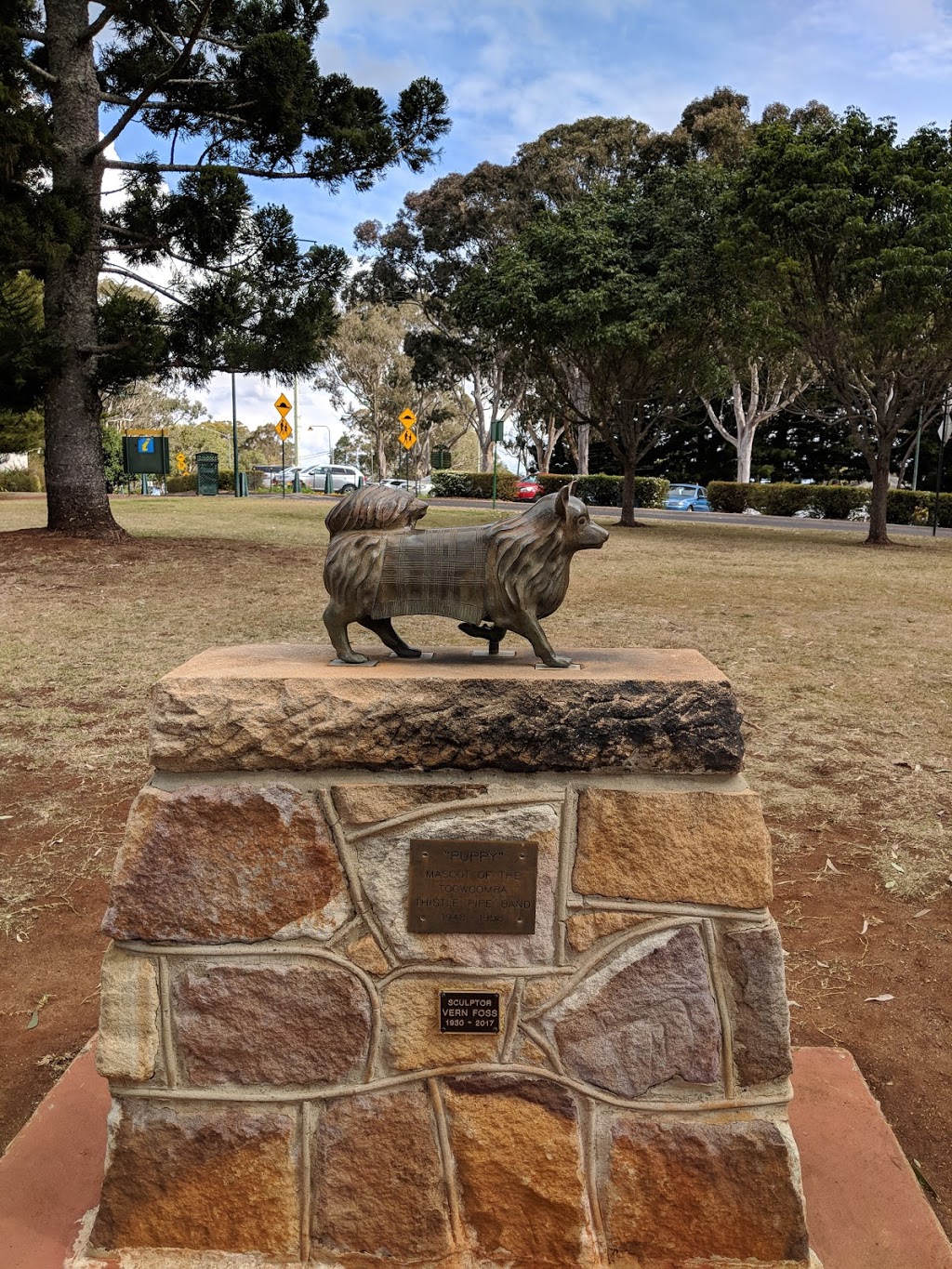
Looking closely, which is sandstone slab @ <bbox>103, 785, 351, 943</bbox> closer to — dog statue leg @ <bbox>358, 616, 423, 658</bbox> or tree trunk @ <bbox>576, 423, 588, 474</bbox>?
dog statue leg @ <bbox>358, 616, 423, 658</bbox>

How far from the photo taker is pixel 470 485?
111ft

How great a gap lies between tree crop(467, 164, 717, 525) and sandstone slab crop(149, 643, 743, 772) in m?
15.0

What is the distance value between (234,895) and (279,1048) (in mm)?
348

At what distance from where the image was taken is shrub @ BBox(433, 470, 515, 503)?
1259 inches

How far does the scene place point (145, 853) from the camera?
202 cm

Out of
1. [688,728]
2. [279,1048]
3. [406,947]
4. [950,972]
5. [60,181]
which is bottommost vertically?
[950,972]

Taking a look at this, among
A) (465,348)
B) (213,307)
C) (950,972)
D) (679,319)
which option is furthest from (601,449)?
(950,972)

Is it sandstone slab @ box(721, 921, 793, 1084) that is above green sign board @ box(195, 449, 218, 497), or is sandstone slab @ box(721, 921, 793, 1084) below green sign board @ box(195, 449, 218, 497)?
below

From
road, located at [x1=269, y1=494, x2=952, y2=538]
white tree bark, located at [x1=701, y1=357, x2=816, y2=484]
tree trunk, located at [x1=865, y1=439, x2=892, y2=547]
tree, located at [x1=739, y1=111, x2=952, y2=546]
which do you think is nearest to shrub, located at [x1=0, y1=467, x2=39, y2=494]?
road, located at [x1=269, y1=494, x2=952, y2=538]

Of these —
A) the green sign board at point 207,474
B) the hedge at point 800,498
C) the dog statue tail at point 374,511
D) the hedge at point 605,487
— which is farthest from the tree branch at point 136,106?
the hedge at point 800,498

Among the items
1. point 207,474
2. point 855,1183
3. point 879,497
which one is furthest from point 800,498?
point 855,1183

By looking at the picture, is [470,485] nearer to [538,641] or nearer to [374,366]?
[374,366]

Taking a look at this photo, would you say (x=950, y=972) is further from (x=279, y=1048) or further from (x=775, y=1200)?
(x=279, y=1048)

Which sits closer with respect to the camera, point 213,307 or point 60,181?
point 60,181
